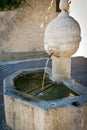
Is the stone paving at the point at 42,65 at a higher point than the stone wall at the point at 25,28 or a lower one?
lower

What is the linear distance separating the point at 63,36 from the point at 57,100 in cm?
84

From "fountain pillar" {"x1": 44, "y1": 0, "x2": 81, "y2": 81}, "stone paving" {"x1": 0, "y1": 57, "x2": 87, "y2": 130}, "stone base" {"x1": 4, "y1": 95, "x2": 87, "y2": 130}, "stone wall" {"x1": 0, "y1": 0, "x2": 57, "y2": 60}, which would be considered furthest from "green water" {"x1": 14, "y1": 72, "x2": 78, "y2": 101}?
"stone wall" {"x1": 0, "y1": 0, "x2": 57, "y2": 60}

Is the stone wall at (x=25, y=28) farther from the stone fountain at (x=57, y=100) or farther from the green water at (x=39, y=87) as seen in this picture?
the stone fountain at (x=57, y=100)

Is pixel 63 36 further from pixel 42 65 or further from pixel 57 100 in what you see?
pixel 42 65

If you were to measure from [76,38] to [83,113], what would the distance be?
38.3 inches

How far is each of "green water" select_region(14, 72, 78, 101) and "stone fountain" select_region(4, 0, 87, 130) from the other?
27 millimetres

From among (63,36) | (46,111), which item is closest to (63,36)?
(63,36)

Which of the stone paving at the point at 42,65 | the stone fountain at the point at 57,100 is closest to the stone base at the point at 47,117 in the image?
the stone fountain at the point at 57,100

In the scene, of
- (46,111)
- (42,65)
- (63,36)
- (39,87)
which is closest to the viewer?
(46,111)

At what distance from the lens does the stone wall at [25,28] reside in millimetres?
8836

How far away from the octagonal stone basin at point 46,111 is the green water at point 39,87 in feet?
0.08

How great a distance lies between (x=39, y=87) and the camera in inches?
136

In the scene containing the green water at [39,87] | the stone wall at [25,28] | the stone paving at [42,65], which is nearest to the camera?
the green water at [39,87]

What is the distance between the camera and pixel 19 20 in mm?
9000
